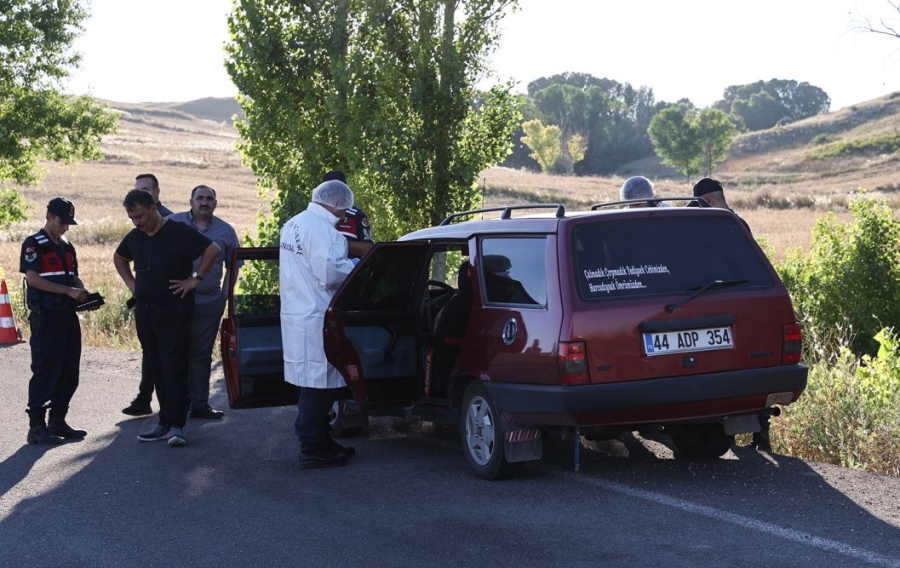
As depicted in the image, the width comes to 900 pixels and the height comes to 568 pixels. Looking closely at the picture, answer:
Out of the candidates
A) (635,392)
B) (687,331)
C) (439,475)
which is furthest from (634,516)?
(439,475)

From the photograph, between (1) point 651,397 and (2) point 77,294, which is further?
(2) point 77,294

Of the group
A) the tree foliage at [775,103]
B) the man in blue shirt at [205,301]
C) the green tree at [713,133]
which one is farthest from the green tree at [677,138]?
the man in blue shirt at [205,301]

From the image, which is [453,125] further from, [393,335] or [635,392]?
[635,392]

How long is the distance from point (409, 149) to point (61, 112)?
43.4ft

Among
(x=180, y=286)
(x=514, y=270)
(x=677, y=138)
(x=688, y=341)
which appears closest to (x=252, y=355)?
(x=180, y=286)

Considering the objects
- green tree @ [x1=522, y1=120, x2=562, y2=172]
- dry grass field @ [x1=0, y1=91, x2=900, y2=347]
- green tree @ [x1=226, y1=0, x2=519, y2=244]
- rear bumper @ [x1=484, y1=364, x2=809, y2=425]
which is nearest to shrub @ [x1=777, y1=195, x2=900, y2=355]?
dry grass field @ [x1=0, y1=91, x2=900, y2=347]

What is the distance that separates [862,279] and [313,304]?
24.8 ft

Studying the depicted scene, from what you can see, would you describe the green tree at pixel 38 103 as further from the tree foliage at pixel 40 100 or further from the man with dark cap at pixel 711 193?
the man with dark cap at pixel 711 193

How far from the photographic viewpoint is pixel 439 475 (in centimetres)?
780

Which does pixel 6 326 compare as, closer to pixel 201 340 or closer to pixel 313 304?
pixel 201 340

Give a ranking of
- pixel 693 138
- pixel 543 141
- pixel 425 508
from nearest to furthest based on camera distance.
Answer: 1. pixel 425 508
2. pixel 693 138
3. pixel 543 141

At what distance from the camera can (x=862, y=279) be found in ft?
43.4

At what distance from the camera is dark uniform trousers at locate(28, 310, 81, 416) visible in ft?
31.5

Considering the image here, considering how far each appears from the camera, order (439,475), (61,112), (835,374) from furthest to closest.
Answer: (61,112)
(835,374)
(439,475)
